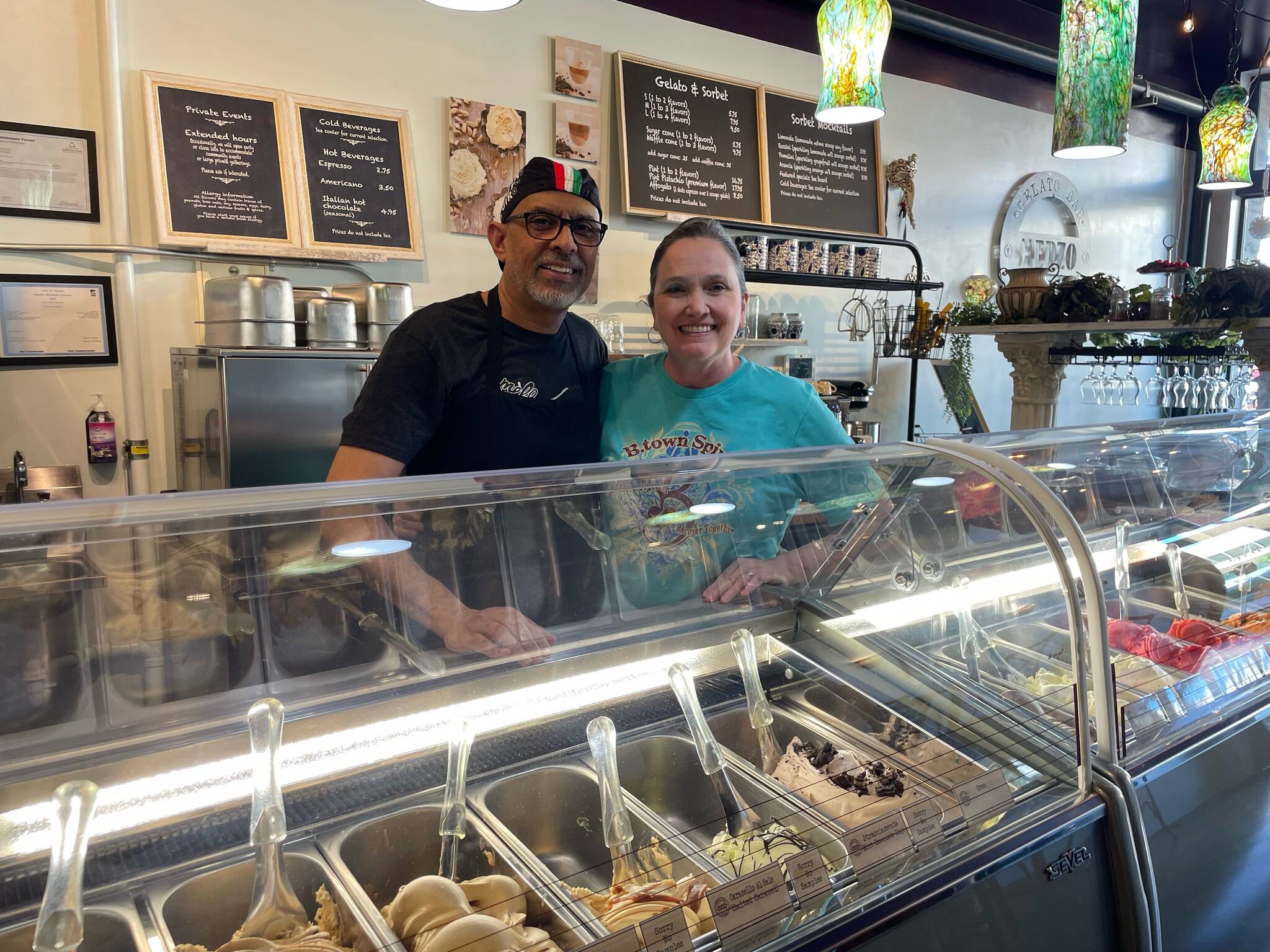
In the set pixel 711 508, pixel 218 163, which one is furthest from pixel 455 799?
pixel 218 163

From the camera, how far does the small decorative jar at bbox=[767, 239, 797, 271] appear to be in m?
4.74

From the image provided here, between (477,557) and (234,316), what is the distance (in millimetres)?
2451

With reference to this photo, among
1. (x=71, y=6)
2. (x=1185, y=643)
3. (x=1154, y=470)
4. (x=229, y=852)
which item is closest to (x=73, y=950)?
(x=229, y=852)

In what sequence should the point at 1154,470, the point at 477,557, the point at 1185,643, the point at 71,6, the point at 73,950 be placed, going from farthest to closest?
the point at 71,6 < the point at 1154,470 < the point at 1185,643 < the point at 477,557 < the point at 73,950

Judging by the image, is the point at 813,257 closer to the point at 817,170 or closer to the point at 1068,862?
the point at 817,170

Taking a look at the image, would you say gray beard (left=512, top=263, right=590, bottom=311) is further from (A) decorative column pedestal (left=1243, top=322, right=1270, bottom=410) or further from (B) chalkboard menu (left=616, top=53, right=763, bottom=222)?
(A) decorative column pedestal (left=1243, top=322, right=1270, bottom=410)

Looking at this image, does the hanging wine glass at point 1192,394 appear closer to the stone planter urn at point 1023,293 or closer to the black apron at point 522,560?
the stone planter urn at point 1023,293

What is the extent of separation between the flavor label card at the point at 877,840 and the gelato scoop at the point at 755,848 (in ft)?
0.23

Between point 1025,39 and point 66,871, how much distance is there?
7.37 m

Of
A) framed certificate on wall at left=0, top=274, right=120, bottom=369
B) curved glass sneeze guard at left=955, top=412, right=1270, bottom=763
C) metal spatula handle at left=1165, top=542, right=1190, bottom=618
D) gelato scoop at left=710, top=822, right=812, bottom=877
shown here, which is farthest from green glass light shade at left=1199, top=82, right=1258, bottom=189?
framed certificate on wall at left=0, top=274, right=120, bottom=369

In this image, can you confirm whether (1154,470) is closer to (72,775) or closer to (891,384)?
(72,775)

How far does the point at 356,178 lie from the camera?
12.5 ft

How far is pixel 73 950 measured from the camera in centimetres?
86

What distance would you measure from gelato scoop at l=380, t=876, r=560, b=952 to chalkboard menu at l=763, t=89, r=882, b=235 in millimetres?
4703
